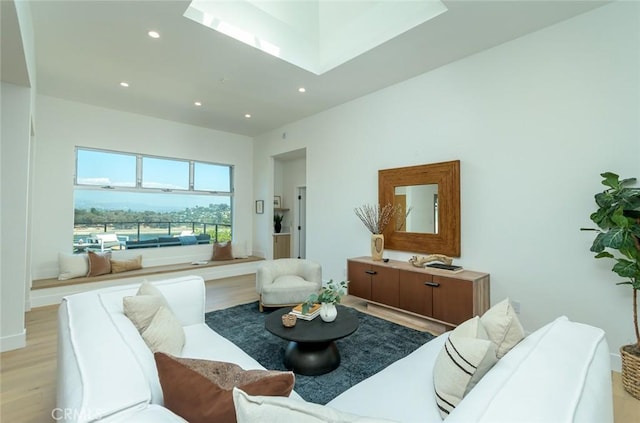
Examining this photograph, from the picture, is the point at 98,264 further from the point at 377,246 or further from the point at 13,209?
the point at 377,246

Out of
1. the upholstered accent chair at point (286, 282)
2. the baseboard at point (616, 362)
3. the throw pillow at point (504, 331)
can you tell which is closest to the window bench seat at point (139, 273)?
the upholstered accent chair at point (286, 282)

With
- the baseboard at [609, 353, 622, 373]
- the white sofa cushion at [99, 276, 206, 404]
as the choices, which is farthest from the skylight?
the baseboard at [609, 353, 622, 373]

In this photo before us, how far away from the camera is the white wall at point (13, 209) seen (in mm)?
2879

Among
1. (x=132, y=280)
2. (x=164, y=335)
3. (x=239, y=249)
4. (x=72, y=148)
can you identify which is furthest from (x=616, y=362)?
(x=72, y=148)

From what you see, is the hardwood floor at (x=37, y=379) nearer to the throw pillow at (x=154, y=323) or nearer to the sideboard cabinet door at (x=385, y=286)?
the sideboard cabinet door at (x=385, y=286)

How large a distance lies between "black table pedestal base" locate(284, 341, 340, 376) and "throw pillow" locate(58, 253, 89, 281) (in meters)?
4.23

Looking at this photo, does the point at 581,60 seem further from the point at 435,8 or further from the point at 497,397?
the point at 497,397

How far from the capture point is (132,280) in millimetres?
4945

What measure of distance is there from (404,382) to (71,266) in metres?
5.42

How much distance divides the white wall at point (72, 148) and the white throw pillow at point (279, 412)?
5.76 m

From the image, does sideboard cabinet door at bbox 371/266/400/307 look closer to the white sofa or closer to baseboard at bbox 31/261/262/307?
the white sofa

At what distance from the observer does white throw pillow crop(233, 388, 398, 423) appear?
0.70 m

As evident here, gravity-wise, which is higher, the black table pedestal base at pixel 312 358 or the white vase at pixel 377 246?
the white vase at pixel 377 246

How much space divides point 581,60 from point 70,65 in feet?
19.3
